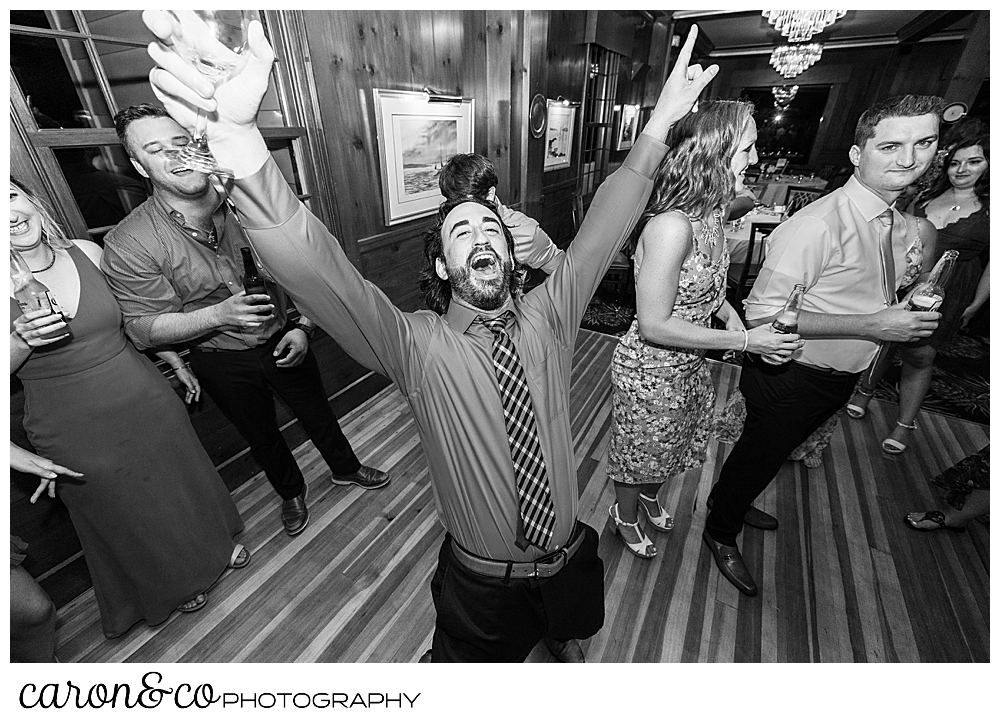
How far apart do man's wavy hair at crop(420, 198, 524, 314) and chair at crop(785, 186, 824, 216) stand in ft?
15.4

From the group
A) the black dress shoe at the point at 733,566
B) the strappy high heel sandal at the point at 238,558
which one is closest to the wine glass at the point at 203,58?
the strappy high heel sandal at the point at 238,558

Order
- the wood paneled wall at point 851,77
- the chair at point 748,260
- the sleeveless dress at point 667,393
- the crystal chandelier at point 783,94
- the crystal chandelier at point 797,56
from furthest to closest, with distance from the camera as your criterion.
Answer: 1. the crystal chandelier at point 783,94
2. the wood paneled wall at point 851,77
3. the crystal chandelier at point 797,56
4. the chair at point 748,260
5. the sleeveless dress at point 667,393

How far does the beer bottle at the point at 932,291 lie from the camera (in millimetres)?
1337

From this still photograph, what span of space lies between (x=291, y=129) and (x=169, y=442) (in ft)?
5.35

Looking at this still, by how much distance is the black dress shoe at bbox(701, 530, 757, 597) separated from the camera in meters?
1.85

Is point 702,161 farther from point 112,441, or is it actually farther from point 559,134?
point 559,134

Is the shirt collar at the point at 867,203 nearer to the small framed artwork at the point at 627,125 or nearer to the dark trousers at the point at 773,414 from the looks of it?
the dark trousers at the point at 773,414

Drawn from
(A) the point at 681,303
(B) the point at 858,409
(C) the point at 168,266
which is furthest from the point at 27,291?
(B) the point at 858,409

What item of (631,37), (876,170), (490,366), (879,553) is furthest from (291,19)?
(631,37)

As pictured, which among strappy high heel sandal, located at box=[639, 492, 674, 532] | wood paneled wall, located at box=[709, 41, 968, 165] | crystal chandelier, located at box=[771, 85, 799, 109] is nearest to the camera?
strappy high heel sandal, located at box=[639, 492, 674, 532]

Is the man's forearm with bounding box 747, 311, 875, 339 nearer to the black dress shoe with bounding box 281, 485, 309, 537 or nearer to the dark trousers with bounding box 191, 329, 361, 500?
the dark trousers with bounding box 191, 329, 361, 500

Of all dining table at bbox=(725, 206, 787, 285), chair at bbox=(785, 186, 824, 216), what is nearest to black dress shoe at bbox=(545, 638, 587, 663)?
dining table at bbox=(725, 206, 787, 285)

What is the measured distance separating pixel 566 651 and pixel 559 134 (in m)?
4.85

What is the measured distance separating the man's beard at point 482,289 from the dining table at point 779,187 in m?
6.37
